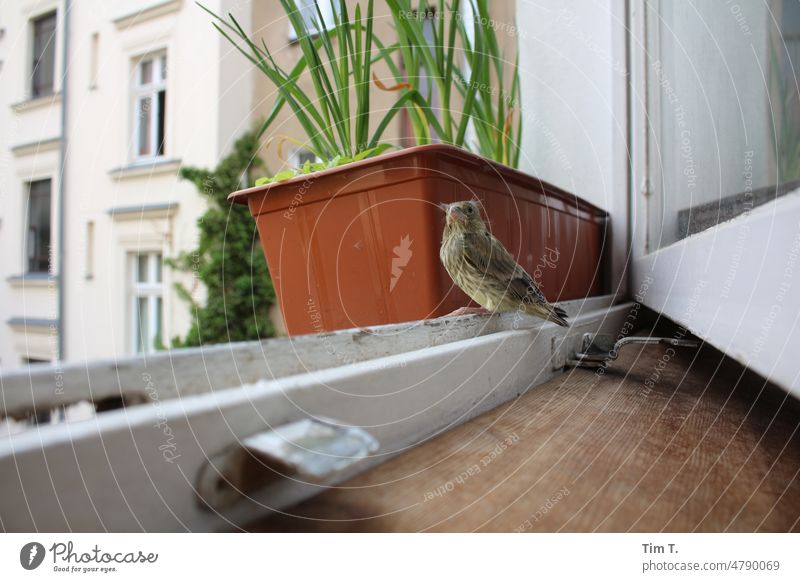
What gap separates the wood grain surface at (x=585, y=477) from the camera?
0.61 ft

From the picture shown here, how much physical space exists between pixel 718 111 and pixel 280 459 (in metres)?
0.51

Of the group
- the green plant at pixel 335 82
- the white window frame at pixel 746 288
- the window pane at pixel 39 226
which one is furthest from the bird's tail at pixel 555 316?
the window pane at pixel 39 226

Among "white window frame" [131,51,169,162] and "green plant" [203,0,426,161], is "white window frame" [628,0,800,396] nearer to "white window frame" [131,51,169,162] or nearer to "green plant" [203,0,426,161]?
"green plant" [203,0,426,161]

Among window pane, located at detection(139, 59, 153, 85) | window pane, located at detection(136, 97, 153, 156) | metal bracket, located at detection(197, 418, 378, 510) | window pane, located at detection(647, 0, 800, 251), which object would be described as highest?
window pane, located at detection(139, 59, 153, 85)

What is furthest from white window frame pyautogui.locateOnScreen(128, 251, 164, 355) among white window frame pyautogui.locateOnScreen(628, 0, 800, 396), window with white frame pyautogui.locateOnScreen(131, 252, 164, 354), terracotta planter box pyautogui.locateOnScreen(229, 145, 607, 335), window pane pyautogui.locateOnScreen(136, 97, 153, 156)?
white window frame pyautogui.locateOnScreen(628, 0, 800, 396)

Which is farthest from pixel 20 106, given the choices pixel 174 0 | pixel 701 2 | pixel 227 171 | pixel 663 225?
pixel 227 171

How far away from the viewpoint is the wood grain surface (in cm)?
19

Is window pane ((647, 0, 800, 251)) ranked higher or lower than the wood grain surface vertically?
higher

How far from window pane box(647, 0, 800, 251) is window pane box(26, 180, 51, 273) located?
0.57 m

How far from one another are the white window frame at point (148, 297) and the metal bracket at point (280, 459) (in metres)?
0.21

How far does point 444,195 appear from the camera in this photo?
397 millimetres

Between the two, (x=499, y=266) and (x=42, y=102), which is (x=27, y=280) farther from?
(x=499, y=266)

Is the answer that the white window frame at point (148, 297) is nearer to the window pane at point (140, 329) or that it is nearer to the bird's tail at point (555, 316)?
the window pane at point (140, 329)

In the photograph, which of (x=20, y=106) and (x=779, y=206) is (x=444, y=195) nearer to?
(x=779, y=206)
